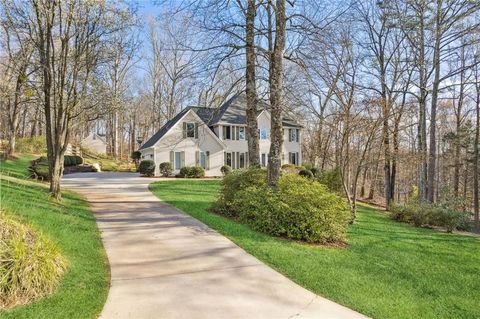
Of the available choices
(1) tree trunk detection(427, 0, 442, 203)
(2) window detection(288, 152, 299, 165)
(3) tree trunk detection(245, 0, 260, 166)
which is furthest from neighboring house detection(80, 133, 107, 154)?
(1) tree trunk detection(427, 0, 442, 203)

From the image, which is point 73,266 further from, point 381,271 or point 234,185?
point 234,185

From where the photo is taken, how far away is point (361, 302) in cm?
431

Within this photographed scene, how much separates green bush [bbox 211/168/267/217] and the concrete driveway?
1.68m

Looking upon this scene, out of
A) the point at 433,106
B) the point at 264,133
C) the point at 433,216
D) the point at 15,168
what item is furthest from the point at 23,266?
the point at 264,133

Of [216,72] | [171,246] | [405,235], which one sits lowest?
[405,235]

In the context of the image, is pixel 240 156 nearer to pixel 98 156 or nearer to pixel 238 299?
pixel 98 156

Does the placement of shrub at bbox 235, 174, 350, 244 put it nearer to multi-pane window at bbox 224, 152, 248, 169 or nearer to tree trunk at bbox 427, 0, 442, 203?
tree trunk at bbox 427, 0, 442, 203

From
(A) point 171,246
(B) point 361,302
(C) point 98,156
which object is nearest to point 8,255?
(A) point 171,246

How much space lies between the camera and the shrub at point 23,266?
370cm

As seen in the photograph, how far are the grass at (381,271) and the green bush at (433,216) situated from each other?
4323mm

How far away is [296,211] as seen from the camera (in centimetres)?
712

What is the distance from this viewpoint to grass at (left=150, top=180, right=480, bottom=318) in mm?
4512

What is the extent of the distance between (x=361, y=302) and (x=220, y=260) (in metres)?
2.19

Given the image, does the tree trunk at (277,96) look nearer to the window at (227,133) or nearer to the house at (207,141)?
the house at (207,141)
